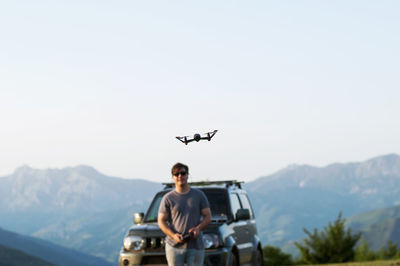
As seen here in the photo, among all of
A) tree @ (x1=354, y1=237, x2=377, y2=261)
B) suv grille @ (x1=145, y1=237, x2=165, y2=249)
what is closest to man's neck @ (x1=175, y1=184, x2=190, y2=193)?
suv grille @ (x1=145, y1=237, x2=165, y2=249)

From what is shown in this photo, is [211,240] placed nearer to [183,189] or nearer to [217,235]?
[217,235]

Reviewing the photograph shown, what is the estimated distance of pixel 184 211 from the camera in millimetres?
7434

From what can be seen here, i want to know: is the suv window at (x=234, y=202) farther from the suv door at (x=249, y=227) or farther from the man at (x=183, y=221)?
the man at (x=183, y=221)

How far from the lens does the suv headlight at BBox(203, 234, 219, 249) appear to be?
10.3 m

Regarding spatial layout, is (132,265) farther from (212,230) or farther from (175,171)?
(175,171)

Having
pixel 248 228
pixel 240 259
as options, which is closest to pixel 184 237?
pixel 240 259

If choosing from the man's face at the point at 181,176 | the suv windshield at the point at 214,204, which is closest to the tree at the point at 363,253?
the suv windshield at the point at 214,204

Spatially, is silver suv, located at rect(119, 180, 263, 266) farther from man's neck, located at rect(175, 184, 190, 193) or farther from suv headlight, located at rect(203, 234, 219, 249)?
man's neck, located at rect(175, 184, 190, 193)

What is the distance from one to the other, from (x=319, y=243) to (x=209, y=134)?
44021 millimetres

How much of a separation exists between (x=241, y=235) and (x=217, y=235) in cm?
158

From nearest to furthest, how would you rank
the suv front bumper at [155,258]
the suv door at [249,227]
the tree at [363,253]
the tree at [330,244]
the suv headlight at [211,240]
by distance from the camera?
the suv front bumper at [155,258] → the suv headlight at [211,240] → the suv door at [249,227] → the tree at [363,253] → the tree at [330,244]

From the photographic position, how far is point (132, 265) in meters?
10.4

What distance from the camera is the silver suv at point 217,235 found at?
1030cm

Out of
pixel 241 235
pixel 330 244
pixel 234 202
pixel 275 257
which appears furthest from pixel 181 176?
pixel 275 257
